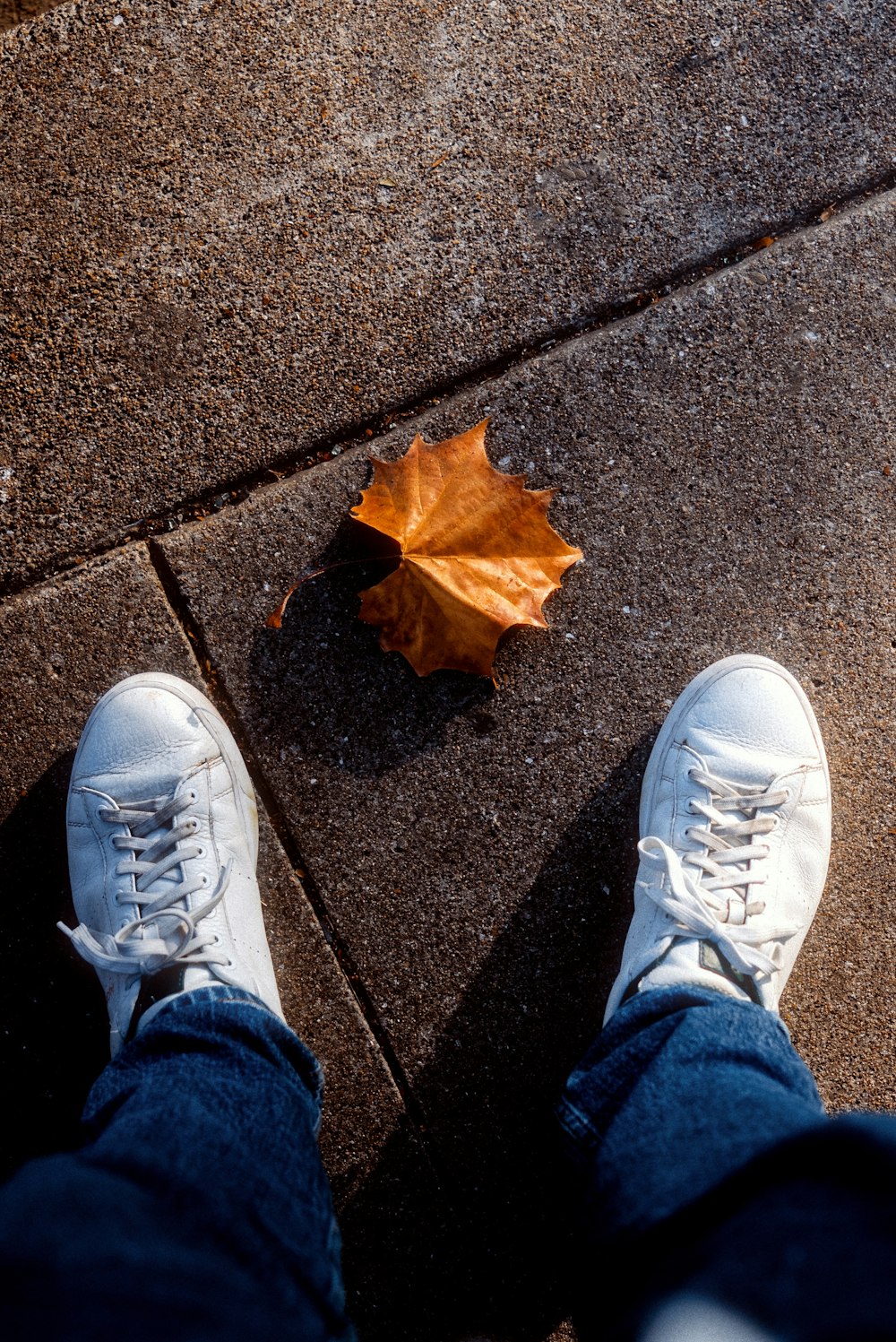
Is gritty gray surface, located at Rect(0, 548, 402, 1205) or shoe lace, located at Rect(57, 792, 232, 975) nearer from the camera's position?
shoe lace, located at Rect(57, 792, 232, 975)

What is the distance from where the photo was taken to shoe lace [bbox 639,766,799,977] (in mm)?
1612

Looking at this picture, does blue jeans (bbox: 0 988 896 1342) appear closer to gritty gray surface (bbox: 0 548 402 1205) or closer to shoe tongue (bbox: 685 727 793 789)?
gritty gray surface (bbox: 0 548 402 1205)

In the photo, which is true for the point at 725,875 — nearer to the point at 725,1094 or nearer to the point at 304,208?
the point at 725,1094

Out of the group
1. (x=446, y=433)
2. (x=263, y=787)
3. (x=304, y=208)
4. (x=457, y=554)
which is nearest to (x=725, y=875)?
(x=457, y=554)

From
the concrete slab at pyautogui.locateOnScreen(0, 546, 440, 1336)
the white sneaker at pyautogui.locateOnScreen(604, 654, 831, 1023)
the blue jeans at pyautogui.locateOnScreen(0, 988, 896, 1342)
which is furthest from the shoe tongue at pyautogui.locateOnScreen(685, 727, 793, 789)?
the concrete slab at pyautogui.locateOnScreen(0, 546, 440, 1336)

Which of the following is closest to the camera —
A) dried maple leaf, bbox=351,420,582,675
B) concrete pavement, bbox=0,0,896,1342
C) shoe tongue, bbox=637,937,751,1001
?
shoe tongue, bbox=637,937,751,1001

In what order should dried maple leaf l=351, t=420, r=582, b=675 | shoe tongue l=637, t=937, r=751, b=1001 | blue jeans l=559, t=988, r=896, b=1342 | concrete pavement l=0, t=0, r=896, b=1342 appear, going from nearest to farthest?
blue jeans l=559, t=988, r=896, b=1342 < shoe tongue l=637, t=937, r=751, b=1001 < dried maple leaf l=351, t=420, r=582, b=675 < concrete pavement l=0, t=0, r=896, b=1342

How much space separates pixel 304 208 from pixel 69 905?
1.63m

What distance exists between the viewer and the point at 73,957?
1.74 metres

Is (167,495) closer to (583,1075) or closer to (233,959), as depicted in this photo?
(233,959)

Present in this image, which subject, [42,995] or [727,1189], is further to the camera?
[42,995]

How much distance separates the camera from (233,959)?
162 cm

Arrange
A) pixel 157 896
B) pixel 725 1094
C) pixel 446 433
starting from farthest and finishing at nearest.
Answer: pixel 446 433 → pixel 157 896 → pixel 725 1094

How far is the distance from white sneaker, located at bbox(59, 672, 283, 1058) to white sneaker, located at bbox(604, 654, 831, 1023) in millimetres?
833
